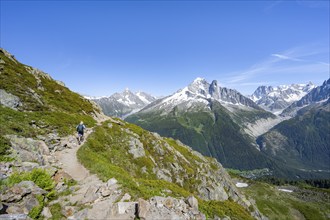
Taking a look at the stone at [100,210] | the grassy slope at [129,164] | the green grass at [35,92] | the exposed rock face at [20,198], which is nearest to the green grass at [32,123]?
the grassy slope at [129,164]

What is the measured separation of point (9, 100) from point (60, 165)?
76.2 feet

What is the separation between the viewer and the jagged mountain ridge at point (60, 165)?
1638cm

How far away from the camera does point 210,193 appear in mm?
62312

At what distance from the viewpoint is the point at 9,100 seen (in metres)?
40.7

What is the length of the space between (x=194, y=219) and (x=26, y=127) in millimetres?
25693

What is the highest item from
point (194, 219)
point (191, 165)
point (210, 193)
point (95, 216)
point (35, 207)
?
point (35, 207)

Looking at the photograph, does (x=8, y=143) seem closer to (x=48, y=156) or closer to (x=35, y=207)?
(x=48, y=156)

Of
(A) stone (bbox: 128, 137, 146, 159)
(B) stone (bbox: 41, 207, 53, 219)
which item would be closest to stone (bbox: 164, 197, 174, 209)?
(B) stone (bbox: 41, 207, 53, 219)

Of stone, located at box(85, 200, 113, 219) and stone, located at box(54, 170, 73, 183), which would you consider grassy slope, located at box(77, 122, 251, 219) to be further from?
stone, located at box(54, 170, 73, 183)

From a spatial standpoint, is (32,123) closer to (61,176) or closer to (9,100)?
(9,100)

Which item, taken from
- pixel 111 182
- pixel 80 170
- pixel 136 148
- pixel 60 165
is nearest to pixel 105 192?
pixel 111 182

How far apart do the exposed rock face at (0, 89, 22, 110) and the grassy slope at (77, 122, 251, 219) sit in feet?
46.6

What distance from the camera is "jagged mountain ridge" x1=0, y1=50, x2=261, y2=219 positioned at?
16.4 meters

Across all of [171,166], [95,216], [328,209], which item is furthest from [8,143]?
[328,209]
